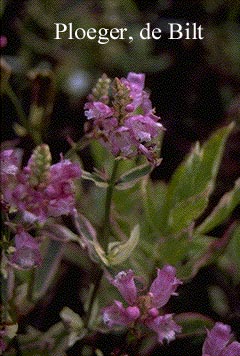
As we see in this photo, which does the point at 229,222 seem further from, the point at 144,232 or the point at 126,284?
the point at 126,284

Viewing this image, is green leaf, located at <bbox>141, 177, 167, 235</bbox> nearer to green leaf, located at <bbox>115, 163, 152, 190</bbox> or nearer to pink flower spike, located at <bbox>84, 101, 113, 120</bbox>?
green leaf, located at <bbox>115, 163, 152, 190</bbox>

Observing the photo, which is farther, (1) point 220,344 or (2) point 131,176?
(2) point 131,176

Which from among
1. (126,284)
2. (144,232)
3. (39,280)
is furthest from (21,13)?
(126,284)

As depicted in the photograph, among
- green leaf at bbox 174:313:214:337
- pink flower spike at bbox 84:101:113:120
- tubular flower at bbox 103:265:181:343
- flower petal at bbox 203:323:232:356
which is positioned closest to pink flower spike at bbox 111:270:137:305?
tubular flower at bbox 103:265:181:343

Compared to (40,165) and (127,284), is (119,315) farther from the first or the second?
(40,165)

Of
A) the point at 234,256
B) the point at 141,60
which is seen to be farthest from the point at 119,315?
the point at 141,60
